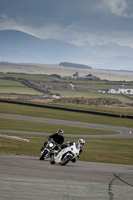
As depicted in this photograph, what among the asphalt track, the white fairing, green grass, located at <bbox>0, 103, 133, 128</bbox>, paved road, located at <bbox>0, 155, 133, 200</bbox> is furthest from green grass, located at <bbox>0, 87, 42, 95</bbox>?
paved road, located at <bbox>0, 155, 133, 200</bbox>

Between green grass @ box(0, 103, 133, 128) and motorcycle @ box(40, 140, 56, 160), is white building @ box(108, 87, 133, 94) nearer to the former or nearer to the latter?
green grass @ box(0, 103, 133, 128)

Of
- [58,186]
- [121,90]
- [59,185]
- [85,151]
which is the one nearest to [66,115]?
[85,151]

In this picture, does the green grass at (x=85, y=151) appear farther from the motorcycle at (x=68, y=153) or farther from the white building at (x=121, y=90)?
the white building at (x=121, y=90)

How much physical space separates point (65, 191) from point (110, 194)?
134cm

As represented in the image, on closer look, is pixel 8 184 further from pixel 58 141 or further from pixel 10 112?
pixel 10 112

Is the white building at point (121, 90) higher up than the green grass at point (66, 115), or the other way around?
the white building at point (121, 90)

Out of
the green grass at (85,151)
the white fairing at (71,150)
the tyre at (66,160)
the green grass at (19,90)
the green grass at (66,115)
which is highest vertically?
the white fairing at (71,150)

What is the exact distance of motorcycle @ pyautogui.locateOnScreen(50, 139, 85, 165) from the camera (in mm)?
18891

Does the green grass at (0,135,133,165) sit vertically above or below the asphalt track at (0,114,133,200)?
below

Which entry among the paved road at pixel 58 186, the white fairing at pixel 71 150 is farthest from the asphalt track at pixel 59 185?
the white fairing at pixel 71 150

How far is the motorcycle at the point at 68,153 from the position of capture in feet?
62.0

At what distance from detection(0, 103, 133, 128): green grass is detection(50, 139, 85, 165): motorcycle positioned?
162ft

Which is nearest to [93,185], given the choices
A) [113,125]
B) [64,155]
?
[64,155]

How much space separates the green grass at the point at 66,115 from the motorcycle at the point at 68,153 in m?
49.3
